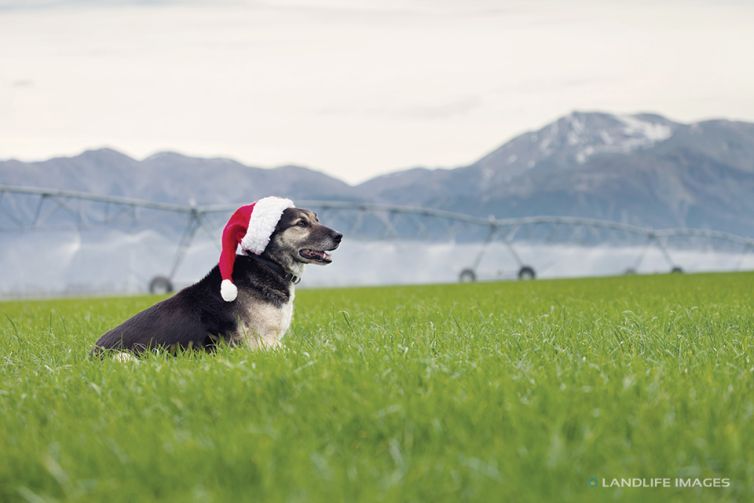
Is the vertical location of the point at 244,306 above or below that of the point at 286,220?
below

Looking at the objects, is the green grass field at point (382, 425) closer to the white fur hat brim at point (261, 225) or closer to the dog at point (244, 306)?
the dog at point (244, 306)

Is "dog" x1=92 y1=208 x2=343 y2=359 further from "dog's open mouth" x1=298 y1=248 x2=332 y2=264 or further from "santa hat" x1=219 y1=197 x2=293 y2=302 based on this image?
"santa hat" x1=219 y1=197 x2=293 y2=302

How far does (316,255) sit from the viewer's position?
8.55m

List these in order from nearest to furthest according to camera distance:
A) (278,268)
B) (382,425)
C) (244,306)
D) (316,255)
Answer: (382,425) → (244,306) → (316,255) → (278,268)

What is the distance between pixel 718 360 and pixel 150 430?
5.03 meters

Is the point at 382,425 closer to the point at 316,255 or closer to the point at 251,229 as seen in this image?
the point at 316,255

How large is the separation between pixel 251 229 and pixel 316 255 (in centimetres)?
72

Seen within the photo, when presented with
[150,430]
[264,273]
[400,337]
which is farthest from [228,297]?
[150,430]

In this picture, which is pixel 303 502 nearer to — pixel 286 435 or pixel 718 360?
pixel 286 435

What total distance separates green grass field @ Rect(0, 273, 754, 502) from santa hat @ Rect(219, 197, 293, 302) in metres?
0.93

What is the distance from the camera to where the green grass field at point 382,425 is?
392 centimetres

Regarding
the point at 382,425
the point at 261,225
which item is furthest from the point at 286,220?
the point at 382,425

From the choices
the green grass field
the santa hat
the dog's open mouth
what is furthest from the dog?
the green grass field

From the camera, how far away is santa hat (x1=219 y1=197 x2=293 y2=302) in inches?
325
